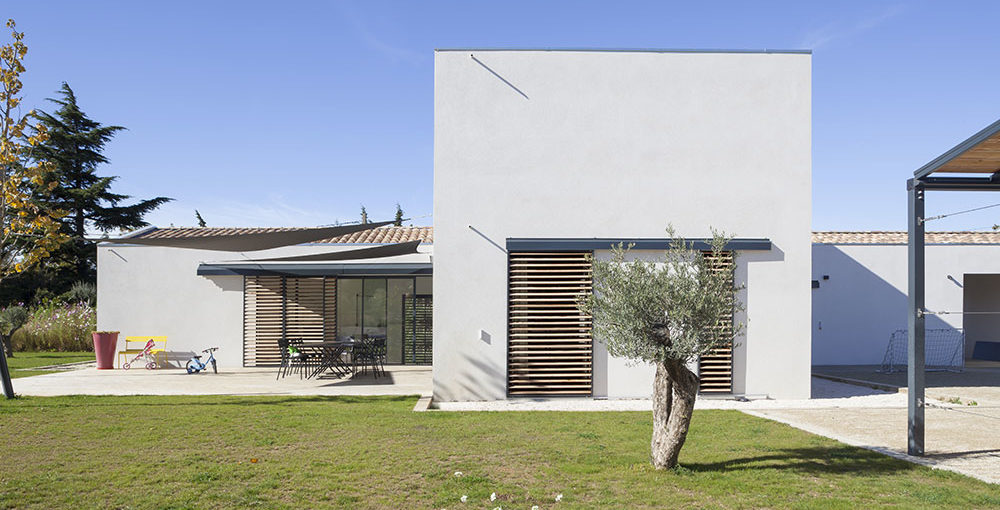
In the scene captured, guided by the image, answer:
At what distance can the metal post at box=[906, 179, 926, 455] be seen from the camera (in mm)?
6180

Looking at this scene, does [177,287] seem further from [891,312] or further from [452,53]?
[891,312]

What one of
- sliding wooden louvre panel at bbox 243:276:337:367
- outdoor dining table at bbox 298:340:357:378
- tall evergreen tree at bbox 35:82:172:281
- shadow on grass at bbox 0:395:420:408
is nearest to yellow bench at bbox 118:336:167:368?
sliding wooden louvre panel at bbox 243:276:337:367

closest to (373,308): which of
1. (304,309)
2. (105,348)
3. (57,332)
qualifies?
(304,309)

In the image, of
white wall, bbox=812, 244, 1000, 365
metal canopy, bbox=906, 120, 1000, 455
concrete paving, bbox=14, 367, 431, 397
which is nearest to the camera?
metal canopy, bbox=906, 120, 1000, 455

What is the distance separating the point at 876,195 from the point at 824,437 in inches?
426

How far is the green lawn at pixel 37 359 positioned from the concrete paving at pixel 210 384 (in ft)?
2.45

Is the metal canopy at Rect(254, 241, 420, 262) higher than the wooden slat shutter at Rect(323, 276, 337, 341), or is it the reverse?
the metal canopy at Rect(254, 241, 420, 262)

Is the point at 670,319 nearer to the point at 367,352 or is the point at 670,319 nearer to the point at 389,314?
the point at 367,352

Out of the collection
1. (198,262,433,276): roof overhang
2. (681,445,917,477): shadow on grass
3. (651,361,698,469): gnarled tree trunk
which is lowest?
(681,445,917,477): shadow on grass

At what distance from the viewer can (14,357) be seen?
1639cm

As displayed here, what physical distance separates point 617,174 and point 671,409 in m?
4.98

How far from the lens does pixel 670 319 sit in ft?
16.9

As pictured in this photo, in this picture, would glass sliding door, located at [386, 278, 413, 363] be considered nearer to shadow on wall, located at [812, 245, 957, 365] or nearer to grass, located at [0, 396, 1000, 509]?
grass, located at [0, 396, 1000, 509]

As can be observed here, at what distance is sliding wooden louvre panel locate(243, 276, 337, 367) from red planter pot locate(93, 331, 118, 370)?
278 cm
